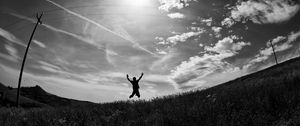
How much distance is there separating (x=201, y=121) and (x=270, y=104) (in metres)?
1.56

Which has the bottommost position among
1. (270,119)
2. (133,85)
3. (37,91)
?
(270,119)

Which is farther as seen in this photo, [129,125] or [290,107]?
[129,125]

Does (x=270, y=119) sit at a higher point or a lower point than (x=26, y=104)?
lower

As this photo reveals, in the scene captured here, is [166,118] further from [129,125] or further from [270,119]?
[270,119]

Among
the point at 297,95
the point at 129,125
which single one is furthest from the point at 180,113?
the point at 297,95

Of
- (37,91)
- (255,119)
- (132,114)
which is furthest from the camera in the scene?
(37,91)

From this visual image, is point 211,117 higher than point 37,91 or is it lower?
lower

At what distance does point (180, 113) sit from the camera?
4.40 metres

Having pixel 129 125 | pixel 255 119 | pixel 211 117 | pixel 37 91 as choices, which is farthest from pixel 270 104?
pixel 37 91

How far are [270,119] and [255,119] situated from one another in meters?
0.32

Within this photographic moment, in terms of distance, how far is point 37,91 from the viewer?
66.5 metres

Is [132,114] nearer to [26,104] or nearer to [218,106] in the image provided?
[218,106]

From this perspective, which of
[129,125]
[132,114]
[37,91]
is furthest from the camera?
[37,91]

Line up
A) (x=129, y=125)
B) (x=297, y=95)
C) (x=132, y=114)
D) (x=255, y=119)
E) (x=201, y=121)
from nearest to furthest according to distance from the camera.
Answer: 1. (x=255, y=119)
2. (x=201, y=121)
3. (x=129, y=125)
4. (x=297, y=95)
5. (x=132, y=114)
